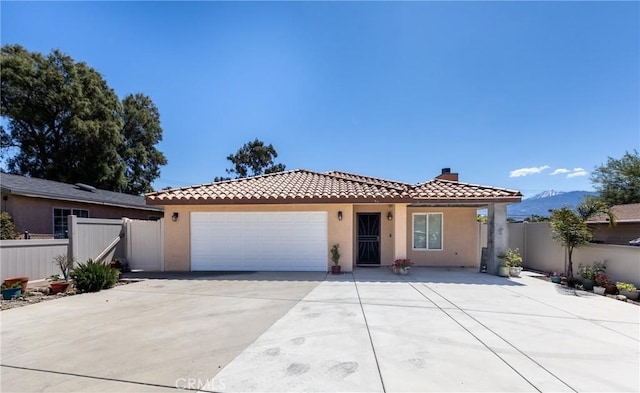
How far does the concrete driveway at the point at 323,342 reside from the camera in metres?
3.46

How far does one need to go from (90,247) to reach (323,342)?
1007cm

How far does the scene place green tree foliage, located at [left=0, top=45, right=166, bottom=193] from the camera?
20.6 meters

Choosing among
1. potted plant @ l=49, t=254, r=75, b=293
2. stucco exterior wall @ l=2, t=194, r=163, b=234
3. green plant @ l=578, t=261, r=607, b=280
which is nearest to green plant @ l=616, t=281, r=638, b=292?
green plant @ l=578, t=261, r=607, b=280

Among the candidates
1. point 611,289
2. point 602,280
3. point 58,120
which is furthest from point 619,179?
point 58,120

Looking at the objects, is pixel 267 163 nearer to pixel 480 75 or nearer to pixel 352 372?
pixel 480 75

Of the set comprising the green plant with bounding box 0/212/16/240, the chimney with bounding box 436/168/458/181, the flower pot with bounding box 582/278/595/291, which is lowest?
the flower pot with bounding box 582/278/595/291

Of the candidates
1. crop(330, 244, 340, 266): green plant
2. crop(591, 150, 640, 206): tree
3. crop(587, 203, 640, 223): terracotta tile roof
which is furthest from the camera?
crop(591, 150, 640, 206): tree

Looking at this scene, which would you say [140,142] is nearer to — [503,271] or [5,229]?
[5,229]

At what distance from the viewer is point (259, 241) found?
37.8 ft

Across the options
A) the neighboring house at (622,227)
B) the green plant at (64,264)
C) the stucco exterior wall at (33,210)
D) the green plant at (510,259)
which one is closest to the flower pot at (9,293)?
the green plant at (64,264)

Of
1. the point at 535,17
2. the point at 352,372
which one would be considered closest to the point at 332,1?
the point at 535,17

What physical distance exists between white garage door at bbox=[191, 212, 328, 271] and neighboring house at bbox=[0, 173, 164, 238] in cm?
580

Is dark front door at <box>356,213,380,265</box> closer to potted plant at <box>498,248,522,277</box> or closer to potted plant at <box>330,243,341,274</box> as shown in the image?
potted plant at <box>330,243,341,274</box>

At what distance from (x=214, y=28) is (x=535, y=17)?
424 inches
